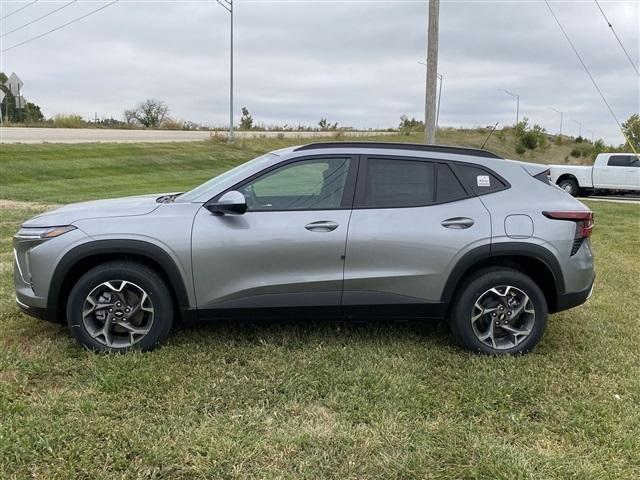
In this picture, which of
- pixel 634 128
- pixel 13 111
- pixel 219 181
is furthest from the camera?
pixel 13 111

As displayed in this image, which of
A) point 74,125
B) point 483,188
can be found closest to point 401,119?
point 74,125

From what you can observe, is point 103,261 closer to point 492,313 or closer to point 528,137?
point 492,313

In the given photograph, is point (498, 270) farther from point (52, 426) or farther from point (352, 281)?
point (52, 426)

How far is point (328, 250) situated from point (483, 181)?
1.35 meters

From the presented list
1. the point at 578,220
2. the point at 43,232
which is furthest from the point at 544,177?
the point at 43,232

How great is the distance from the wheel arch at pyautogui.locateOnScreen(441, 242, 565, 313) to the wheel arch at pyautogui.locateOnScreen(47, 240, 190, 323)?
6.58ft

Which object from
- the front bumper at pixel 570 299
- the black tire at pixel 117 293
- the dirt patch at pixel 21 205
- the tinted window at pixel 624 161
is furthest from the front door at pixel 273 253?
the tinted window at pixel 624 161

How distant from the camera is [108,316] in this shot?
411 centimetres

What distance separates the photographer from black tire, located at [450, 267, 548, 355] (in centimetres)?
427

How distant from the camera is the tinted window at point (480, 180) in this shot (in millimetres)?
4355

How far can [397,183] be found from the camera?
14.2 feet

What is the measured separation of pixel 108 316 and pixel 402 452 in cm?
233

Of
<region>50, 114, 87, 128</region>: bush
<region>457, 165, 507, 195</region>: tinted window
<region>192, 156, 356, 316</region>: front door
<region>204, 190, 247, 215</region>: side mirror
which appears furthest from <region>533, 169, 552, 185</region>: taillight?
<region>50, 114, 87, 128</region>: bush

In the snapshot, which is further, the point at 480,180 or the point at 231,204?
the point at 480,180
